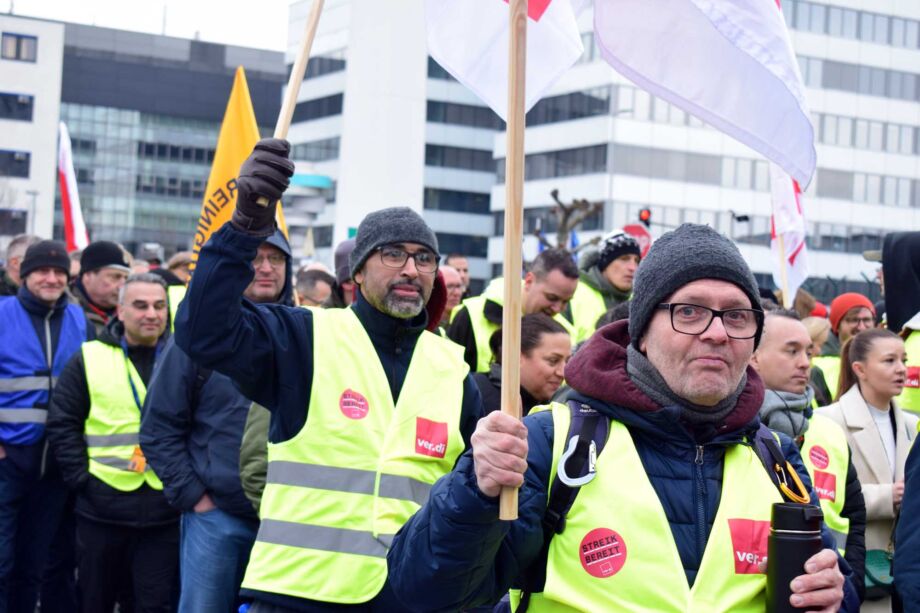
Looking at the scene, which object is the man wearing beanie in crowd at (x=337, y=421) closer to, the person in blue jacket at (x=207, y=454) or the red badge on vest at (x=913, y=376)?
the person in blue jacket at (x=207, y=454)

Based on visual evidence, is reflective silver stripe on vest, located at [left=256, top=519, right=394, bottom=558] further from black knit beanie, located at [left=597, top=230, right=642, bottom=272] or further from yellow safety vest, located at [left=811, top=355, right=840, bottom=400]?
yellow safety vest, located at [left=811, top=355, right=840, bottom=400]

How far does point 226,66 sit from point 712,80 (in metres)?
104

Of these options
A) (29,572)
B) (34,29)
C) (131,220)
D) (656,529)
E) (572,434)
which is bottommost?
(29,572)

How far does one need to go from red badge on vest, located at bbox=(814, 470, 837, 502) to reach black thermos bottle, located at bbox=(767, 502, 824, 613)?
8.15ft

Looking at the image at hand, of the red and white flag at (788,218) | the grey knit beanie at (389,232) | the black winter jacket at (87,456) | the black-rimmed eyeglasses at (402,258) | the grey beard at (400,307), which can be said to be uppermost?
the red and white flag at (788,218)

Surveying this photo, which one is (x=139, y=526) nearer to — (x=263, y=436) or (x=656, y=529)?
(x=263, y=436)

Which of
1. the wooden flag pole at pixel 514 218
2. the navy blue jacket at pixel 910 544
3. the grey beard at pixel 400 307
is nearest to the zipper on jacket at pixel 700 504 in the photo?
the wooden flag pole at pixel 514 218

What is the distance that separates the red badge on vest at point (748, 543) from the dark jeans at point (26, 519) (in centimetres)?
566

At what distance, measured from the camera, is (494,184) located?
73.5 meters

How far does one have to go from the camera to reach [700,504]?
120 inches

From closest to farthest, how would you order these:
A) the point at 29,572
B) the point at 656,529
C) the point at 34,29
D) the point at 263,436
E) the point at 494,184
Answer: the point at 656,529, the point at 263,436, the point at 29,572, the point at 494,184, the point at 34,29

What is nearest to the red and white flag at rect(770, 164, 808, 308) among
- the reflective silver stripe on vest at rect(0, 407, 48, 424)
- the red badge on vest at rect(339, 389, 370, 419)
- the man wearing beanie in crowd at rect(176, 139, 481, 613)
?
the man wearing beanie in crowd at rect(176, 139, 481, 613)

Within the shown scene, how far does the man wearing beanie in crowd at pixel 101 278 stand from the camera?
28.8ft

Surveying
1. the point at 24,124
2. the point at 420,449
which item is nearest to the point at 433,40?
the point at 420,449
